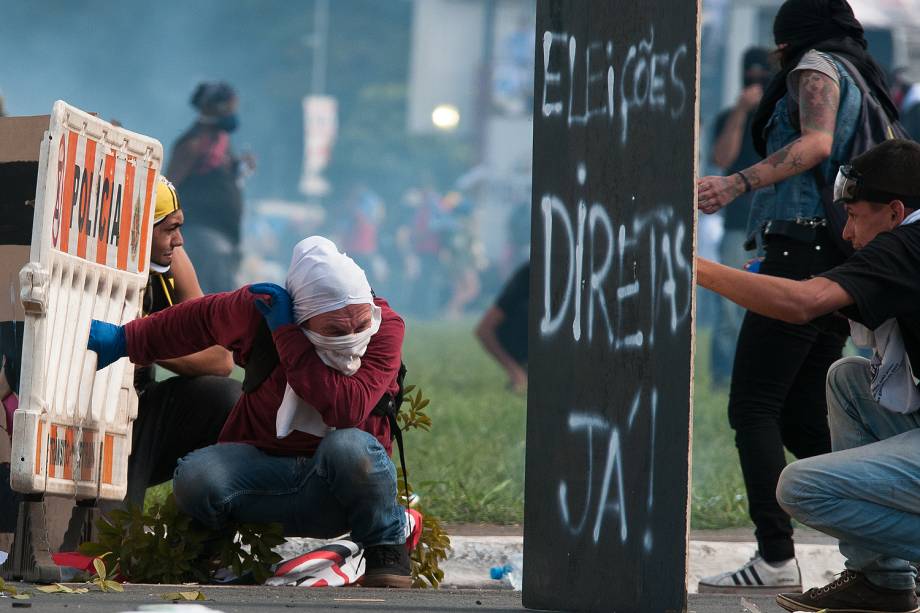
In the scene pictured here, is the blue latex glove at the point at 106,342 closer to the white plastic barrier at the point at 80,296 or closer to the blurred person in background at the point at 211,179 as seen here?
the white plastic barrier at the point at 80,296

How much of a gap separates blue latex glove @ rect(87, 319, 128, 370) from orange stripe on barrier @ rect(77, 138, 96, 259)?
203 millimetres

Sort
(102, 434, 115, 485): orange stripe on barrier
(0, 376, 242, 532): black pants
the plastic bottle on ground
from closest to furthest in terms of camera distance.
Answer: (102, 434, 115, 485): orange stripe on barrier → (0, 376, 242, 532): black pants → the plastic bottle on ground

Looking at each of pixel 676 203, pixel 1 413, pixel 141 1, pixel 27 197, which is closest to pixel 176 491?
pixel 1 413

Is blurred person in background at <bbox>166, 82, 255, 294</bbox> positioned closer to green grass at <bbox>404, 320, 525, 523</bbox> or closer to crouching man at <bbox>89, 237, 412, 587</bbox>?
green grass at <bbox>404, 320, 525, 523</bbox>

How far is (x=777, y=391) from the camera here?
4.67 meters

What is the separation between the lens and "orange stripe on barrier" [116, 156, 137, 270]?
449 cm

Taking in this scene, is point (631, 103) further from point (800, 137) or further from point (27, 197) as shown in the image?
point (27, 197)

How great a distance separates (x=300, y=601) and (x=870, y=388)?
1511mm

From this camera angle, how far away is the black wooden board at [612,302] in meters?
3.37

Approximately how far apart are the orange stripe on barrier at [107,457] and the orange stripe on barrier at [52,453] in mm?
337

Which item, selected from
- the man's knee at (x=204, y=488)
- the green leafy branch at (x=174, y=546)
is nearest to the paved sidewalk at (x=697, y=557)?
the green leafy branch at (x=174, y=546)

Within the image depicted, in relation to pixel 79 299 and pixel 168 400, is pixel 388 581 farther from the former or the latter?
pixel 79 299

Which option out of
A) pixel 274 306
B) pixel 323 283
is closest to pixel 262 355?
pixel 274 306

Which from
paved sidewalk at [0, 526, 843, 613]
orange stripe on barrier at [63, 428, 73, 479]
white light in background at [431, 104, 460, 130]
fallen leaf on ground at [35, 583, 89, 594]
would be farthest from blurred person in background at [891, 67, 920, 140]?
white light in background at [431, 104, 460, 130]
